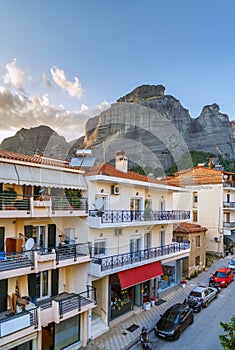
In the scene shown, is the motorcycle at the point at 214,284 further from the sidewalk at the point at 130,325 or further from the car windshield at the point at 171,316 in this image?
the car windshield at the point at 171,316

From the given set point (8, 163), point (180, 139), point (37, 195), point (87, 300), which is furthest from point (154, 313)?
point (180, 139)

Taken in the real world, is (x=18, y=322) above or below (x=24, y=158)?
below

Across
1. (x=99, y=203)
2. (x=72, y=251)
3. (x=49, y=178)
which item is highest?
(x=49, y=178)

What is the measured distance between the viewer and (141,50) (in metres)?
23.0

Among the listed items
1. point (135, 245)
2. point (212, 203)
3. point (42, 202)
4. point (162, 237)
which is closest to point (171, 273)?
point (162, 237)

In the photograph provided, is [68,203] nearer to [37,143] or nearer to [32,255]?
[32,255]

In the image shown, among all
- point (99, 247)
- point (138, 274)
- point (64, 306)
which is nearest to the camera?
point (64, 306)

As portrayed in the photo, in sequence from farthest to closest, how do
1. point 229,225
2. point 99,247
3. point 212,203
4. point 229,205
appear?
point 229,205 < point 229,225 < point 212,203 < point 99,247

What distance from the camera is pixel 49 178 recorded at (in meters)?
12.9

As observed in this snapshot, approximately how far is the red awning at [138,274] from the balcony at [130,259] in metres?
0.33

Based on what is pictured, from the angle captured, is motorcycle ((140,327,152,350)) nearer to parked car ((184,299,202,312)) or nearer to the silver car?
parked car ((184,299,202,312))

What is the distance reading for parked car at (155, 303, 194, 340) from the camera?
13625 mm

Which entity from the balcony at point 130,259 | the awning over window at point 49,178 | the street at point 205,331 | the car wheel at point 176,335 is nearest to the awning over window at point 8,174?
the awning over window at point 49,178

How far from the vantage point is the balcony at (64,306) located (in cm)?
1124
